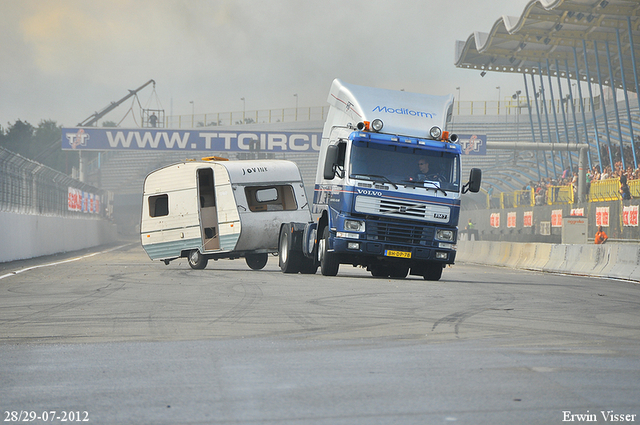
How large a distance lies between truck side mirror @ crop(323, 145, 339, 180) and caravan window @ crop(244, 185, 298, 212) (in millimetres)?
4904

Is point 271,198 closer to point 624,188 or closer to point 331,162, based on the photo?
point 331,162

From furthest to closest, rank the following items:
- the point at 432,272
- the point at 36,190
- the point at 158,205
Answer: the point at 36,190 < the point at 158,205 < the point at 432,272

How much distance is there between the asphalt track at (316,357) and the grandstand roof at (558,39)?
3531cm

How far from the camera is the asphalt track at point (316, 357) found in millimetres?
5031

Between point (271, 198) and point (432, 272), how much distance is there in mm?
5363

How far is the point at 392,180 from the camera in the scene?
1641cm

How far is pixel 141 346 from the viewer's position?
7.71 meters

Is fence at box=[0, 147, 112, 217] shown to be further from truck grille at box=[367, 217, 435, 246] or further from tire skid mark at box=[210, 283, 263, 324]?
truck grille at box=[367, 217, 435, 246]

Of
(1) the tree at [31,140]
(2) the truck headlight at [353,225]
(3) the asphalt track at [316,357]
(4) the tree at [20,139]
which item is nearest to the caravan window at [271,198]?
(2) the truck headlight at [353,225]

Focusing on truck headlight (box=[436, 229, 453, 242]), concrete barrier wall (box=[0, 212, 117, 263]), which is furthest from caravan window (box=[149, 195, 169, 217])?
truck headlight (box=[436, 229, 453, 242])

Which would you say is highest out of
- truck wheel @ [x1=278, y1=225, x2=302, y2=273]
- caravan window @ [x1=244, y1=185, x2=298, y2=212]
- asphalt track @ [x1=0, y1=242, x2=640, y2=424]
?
caravan window @ [x1=244, y1=185, x2=298, y2=212]

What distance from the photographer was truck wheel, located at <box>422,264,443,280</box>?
59.0 ft

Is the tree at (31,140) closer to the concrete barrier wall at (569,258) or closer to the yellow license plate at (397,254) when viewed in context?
the concrete barrier wall at (569,258)

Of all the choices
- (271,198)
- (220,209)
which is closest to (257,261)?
(271,198)
